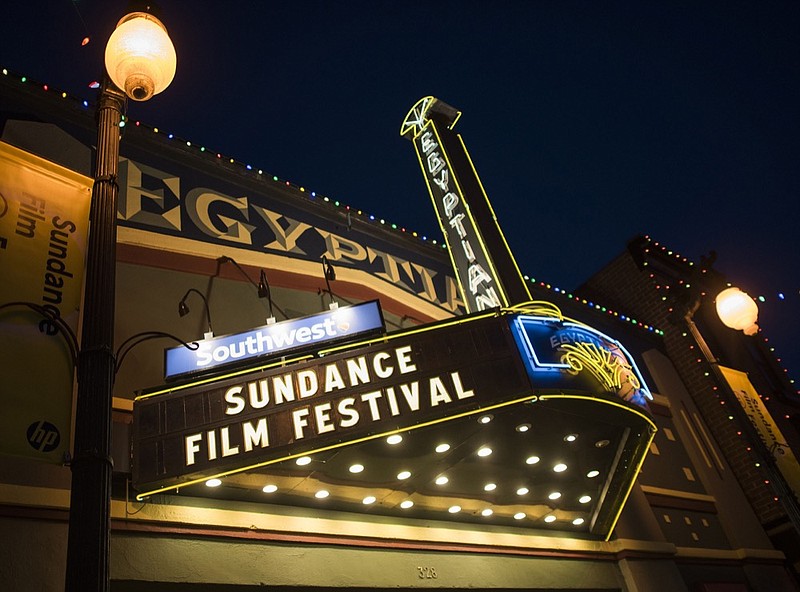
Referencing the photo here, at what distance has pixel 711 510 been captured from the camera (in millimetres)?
15320

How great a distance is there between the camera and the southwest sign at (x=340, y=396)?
23.7 feet

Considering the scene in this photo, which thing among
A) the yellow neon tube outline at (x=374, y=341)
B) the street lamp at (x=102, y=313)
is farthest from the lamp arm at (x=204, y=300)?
the street lamp at (x=102, y=313)

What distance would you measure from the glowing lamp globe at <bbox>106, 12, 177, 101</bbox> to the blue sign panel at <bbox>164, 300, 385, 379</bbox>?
326cm

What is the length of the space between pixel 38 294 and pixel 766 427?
18233mm

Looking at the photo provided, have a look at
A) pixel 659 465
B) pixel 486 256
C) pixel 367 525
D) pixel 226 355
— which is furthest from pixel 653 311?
pixel 226 355

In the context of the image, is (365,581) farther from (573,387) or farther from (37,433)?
(37,433)

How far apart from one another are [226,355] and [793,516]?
8.52m

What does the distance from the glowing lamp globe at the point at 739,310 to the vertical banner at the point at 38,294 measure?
10.6 m

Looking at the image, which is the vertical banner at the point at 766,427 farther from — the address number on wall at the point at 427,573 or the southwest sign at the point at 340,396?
the southwest sign at the point at 340,396

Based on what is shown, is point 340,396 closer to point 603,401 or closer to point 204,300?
point 603,401

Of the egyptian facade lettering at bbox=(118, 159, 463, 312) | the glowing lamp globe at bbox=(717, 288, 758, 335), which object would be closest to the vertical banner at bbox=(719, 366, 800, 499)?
the glowing lamp globe at bbox=(717, 288, 758, 335)

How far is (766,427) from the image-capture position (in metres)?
18.1

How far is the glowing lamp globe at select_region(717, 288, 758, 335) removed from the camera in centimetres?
1198

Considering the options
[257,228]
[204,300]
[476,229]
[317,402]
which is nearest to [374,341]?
[317,402]
